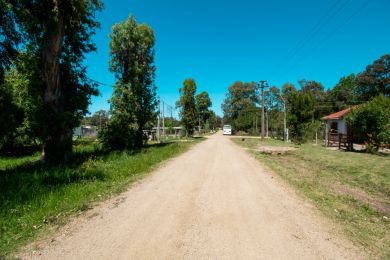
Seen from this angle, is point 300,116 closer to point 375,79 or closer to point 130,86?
point 130,86

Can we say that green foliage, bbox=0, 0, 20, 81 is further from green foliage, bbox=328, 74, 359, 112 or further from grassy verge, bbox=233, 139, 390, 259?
green foliage, bbox=328, 74, 359, 112

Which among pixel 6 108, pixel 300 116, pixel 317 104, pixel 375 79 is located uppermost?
pixel 375 79

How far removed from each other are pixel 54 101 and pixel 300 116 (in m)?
25.7

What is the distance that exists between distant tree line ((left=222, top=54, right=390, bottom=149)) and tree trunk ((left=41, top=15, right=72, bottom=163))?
1850 centimetres

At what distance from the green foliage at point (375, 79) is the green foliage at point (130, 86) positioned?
51.1 metres

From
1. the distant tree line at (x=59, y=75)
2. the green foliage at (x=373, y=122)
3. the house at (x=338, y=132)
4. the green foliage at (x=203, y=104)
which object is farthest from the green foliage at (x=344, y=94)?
the distant tree line at (x=59, y=75)

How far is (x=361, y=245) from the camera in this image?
3756 mm

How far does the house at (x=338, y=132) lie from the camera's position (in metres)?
20.3

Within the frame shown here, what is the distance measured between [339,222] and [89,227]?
4.58 m

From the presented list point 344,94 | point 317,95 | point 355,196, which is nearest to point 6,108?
point 355,196

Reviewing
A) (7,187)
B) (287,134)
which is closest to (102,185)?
(7,187)

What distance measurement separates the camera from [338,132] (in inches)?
1240

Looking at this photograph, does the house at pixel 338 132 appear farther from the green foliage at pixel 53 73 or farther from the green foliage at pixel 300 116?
the green foliage at pixel 53 73

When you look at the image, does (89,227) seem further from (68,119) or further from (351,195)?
(68,119)
